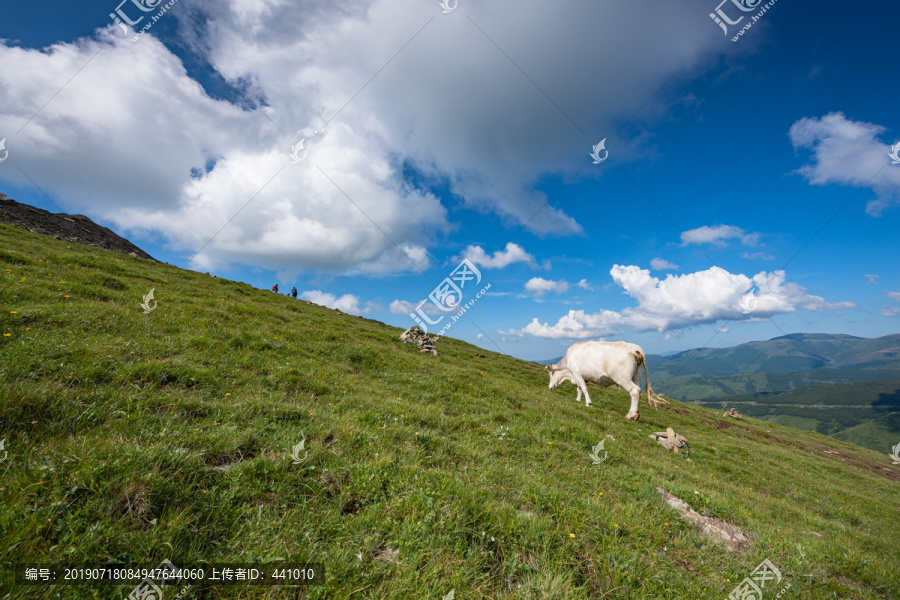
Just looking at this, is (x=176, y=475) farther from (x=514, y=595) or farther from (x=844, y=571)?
(x=844, y=571)

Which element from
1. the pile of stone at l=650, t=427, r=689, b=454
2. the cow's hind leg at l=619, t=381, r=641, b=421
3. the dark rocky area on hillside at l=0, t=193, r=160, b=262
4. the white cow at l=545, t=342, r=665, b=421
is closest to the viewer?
the pile of stone at l=650, t=427, r=689, b=454

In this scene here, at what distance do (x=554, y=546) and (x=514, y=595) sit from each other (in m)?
0.98

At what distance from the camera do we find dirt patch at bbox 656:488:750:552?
5.33 metres

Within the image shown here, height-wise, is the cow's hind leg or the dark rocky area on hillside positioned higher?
the dark rocky area on hillside

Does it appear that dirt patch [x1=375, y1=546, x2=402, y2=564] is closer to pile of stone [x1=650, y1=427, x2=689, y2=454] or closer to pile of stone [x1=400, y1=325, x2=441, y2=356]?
pile of stone [x1=650, y1=427, x2=689, y2=454]

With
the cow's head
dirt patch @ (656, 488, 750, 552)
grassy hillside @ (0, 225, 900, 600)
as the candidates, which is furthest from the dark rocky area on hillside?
dirt patch @ (656, 488, 750, 552)

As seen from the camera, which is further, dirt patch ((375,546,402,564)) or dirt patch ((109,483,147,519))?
dirt patch ((375,546,402,564))

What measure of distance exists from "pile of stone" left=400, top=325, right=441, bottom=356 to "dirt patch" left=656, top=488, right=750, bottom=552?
1534 cm

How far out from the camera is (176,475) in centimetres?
372

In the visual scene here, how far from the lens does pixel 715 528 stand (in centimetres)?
562

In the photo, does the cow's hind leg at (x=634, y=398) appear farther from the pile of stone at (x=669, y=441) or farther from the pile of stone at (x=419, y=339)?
the pile of stone at (x=419, y=339)

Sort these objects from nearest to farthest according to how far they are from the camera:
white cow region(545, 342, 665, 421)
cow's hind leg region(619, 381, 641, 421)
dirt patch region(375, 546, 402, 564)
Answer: dirt patch region(375, 546, 402, 564) < cow's hind leg region(619, 381, 641, 421) < white cow region(545, 342, 665, 421)

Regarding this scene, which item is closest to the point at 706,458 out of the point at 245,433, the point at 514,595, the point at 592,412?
the point at 592,412

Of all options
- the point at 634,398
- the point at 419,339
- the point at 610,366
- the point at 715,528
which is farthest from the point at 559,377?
the point at 715,528
